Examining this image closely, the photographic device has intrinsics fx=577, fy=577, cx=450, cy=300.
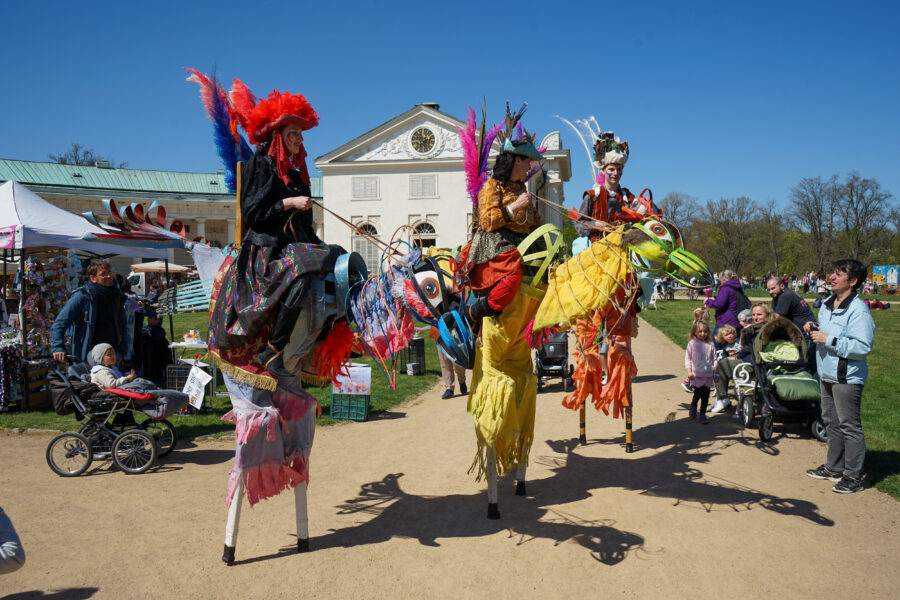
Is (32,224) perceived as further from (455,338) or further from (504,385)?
(504,385)

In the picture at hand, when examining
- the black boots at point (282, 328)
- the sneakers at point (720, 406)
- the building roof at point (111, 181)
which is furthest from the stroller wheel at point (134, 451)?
the building roof at point (111, 181)

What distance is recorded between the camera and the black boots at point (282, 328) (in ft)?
12.4

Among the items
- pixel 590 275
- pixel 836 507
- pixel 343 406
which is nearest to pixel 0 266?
pixel 343 406

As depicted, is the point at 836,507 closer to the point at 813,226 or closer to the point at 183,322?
the point at 183,322

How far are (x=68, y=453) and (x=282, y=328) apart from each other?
393 cm

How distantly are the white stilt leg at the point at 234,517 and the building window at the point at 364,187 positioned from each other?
37876 mm

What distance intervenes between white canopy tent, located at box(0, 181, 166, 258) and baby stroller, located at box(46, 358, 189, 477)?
3008 millimetres

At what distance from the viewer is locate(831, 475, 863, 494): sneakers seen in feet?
17.4

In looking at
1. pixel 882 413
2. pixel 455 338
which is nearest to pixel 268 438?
pixel 455 338

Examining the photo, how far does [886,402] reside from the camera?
915cm

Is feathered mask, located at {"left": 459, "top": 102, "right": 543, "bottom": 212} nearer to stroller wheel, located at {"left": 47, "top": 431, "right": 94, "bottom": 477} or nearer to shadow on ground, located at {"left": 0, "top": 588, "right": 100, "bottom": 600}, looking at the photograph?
shadow on ground, located at {"left": 0, "top": 588, "right": 100, "bottom": 600}

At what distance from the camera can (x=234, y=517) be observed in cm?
404

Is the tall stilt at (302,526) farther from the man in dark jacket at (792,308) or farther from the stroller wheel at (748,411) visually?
the man in dark jacket at (792,308)

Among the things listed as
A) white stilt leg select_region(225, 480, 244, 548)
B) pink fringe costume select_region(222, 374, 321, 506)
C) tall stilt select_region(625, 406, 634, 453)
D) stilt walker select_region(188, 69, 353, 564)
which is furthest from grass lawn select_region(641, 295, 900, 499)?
white stilt leg select_region(225, 480, 244, 548)
